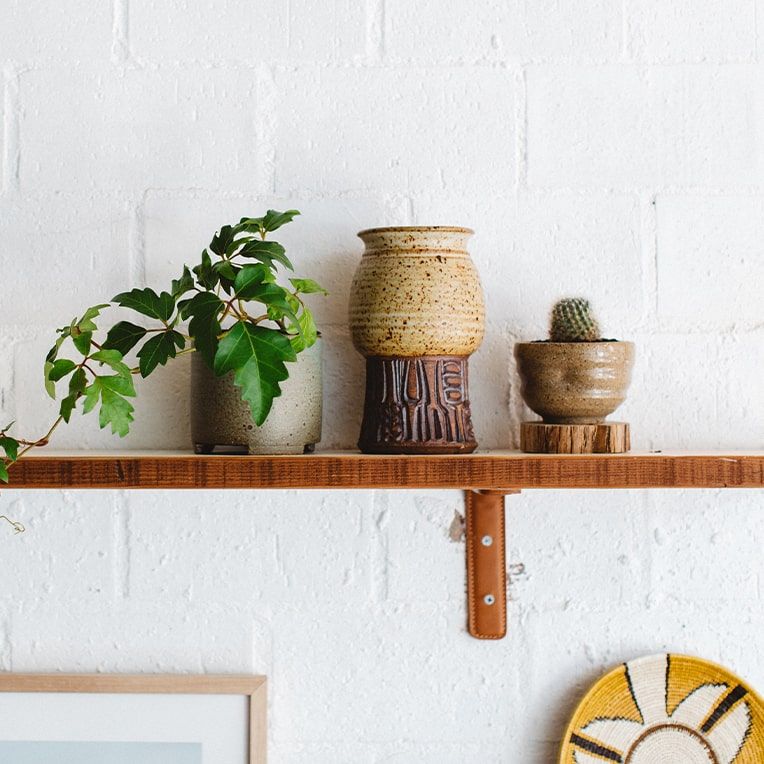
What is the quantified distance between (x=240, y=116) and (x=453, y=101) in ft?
0.80

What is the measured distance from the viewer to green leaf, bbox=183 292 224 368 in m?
0.81

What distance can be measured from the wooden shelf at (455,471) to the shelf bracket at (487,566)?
183 millimetres

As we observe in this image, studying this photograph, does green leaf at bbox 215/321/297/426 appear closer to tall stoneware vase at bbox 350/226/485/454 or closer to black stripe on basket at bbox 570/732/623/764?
tall stoneware vase at bbox 350/226/485/454

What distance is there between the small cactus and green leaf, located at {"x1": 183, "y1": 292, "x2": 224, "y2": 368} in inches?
13.2

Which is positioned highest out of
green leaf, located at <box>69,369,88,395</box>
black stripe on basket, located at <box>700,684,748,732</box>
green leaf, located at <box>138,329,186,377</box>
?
green leaf, located at <box>138,329,186,377</box>

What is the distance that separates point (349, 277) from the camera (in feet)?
3.36

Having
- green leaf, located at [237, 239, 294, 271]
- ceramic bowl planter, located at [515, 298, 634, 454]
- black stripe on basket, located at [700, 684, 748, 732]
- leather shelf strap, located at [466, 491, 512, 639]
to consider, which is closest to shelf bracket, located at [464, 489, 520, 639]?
leather shelf strap, located at [466, 491, 512, 639]

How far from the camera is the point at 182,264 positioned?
1022mm

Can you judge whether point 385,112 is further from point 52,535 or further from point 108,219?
point 52,535

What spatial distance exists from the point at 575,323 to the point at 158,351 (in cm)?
41

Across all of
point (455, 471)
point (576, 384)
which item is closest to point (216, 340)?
point (455, 471)

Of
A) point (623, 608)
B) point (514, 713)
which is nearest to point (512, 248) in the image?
point (623, 608)

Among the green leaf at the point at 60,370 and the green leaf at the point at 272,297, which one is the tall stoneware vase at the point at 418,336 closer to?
the green leaf at the point at 272,297

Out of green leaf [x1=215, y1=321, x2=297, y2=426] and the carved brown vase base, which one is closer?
green leaf [x1=215, y1=321, x2=297, y2=426]
